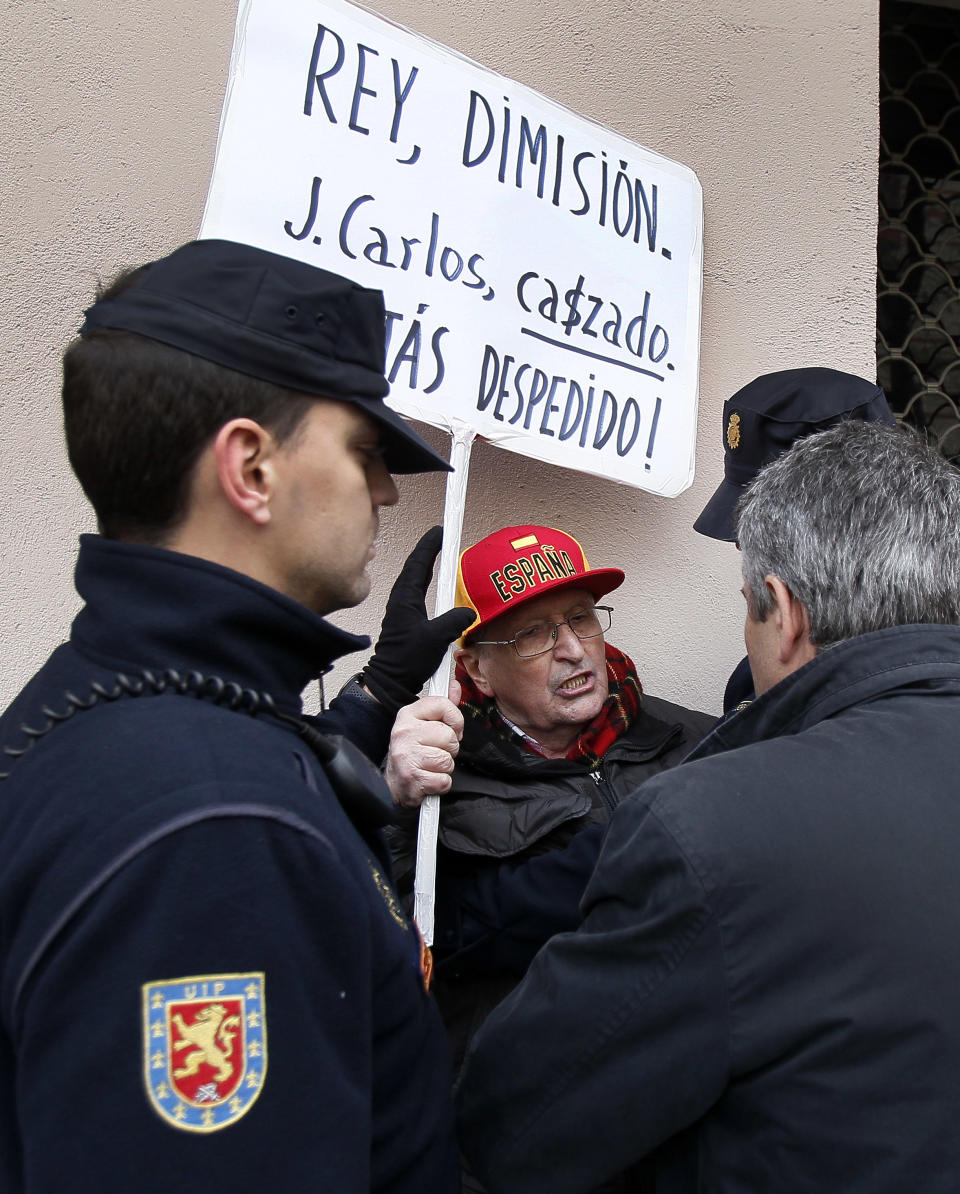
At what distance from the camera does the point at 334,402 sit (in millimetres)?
1092

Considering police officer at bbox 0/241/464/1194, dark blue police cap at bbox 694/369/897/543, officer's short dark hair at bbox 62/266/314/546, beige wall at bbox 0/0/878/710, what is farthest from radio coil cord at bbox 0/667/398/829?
beige wall at bbox 0/0/878/710

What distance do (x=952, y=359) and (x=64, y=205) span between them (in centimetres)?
267

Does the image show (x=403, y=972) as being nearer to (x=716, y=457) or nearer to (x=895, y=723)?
(x=895, y=723)

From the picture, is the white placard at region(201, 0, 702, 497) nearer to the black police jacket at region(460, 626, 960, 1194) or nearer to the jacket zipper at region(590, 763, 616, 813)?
the jacket zipper at region(590, 763, 616, 813)

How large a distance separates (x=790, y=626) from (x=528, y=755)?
0.97 meters

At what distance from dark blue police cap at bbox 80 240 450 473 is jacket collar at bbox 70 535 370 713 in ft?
0.68

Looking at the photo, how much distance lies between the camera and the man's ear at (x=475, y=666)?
2.35 m

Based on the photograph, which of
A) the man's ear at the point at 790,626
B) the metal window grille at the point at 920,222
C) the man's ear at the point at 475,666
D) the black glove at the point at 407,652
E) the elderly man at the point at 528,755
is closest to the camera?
the man's ear at the point at 790,626

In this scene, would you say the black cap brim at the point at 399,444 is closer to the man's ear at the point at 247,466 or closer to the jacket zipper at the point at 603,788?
the man's ear at the point at 247,466

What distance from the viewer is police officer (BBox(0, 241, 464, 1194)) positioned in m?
0.79

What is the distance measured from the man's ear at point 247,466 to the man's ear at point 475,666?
1334mm

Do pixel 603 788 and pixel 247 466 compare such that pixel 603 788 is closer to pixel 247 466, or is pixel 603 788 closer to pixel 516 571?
pixel 516 571

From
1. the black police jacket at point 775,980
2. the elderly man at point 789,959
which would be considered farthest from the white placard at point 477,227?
the black police jacket at point 775,980

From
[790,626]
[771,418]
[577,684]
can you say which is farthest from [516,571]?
[790,626]
